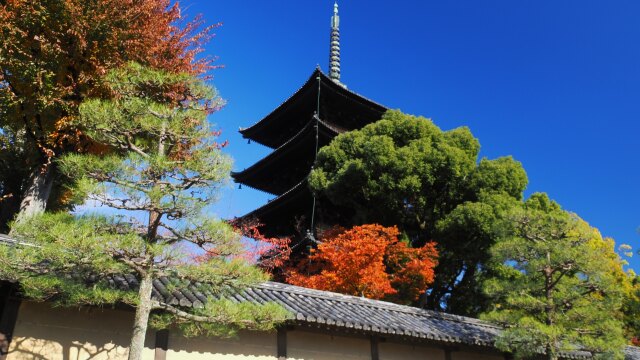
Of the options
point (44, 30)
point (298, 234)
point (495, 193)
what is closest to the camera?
point (44, 30)

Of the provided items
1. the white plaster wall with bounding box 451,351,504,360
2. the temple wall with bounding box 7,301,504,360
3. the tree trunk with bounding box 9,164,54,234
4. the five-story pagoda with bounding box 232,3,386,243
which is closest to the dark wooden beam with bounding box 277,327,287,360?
the temple wall with bounding box 7,301,504,360

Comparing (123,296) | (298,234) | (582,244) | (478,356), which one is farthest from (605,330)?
(298,234)

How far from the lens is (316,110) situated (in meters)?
24.9

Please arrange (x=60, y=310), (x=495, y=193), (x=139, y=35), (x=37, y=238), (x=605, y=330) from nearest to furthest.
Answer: (x=37, y=238) → (x=60, y=310) → (x=605, y=330) → (x=139, y=35) → (x=495, y=193)

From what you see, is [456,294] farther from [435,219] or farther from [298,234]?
[298,234]

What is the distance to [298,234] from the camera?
23141mm

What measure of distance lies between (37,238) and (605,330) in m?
10.2

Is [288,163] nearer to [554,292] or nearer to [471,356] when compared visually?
[471,356]

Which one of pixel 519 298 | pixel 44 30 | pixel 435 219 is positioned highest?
pixel 44 30

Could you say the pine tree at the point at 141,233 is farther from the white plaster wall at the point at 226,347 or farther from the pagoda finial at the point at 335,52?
the pagoda finial at the point at 335,52

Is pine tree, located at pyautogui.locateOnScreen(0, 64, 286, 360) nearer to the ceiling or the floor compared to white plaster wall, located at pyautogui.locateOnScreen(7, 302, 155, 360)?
nearer to the ceiling

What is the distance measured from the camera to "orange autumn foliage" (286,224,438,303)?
53.9ft

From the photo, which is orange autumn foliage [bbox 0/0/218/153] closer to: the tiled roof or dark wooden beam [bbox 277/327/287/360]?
the tiled roof

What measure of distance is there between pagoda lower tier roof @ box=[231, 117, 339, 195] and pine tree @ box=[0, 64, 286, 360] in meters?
15.0
